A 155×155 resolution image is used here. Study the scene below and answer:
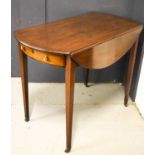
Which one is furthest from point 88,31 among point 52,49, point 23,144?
point 23,144

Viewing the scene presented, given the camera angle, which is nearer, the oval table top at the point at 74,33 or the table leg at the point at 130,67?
the oval table top at the point at 74,33

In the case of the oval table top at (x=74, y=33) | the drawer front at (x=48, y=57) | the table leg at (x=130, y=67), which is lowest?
the table leg at (x=130, y=67)

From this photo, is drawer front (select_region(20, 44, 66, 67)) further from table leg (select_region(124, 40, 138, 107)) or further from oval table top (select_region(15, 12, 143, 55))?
table leg (select_region(124, 40, 138, 107))

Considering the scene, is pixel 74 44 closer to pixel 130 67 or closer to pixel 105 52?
pixel 105 52

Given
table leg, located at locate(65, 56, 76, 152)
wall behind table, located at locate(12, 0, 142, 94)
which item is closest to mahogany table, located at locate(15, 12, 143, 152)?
table leg, located at locate(65, 56, 76, 152)

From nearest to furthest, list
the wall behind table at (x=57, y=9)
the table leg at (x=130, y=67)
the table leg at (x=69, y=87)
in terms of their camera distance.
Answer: the table leg at (x=69, y=87)
the table leg at (x=130, y=67)
the wall behind table at (x=57, y=9)

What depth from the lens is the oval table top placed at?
53.6 inches

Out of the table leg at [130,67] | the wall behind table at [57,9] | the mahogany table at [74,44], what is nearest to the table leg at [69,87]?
the mahogany table at [74,44]

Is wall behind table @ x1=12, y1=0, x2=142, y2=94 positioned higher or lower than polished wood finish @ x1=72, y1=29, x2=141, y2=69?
higher

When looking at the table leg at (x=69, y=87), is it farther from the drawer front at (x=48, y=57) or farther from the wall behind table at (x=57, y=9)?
the wall behind table at (x=57, y=9)

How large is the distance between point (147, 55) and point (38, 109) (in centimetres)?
89

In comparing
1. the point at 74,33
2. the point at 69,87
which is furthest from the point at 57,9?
the point at 69,87

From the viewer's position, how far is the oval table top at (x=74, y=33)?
136 cm

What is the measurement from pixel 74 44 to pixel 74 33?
0.61 feet
